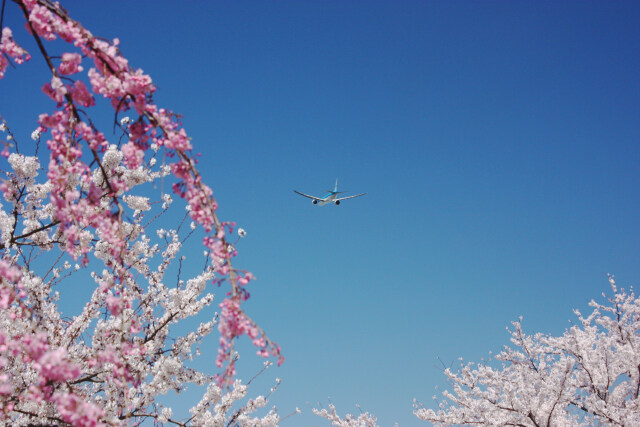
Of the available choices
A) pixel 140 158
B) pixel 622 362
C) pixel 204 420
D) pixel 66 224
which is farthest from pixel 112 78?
pixel 622 362

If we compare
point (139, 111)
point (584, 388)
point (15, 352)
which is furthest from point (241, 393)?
point (584, 388)

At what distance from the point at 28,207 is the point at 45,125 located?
4.49m

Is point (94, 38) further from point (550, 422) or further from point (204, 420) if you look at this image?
point (550, 422)

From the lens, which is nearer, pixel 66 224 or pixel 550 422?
pixel 66 224

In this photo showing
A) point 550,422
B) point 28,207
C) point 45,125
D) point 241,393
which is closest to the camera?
point 45,125

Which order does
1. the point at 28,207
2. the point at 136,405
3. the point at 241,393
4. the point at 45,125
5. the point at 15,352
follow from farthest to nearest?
the point at 241,393 → the point at 136,405 → the point at 28,207 → the point at 45,125 → the point at 15,352

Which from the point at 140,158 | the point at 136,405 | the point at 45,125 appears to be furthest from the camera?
the point at 136,405

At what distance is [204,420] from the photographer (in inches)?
284

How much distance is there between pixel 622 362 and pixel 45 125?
14990 millimetres

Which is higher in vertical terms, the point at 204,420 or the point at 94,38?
the point at 94,38

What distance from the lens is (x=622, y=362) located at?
12.2m

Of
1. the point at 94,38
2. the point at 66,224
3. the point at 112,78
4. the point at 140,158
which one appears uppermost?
the point at 94,38

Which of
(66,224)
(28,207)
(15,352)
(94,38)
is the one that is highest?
(28,207)

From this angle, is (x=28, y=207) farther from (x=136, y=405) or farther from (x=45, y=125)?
(x=45, y=125)
